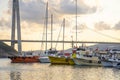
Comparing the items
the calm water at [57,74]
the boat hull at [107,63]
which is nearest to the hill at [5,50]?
the boat hull at [107,63]

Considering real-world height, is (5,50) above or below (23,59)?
below

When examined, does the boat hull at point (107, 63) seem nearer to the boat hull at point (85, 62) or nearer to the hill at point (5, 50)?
the boat hull at point (85, 62)

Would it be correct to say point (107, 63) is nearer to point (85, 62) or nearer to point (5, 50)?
point (85, 62)

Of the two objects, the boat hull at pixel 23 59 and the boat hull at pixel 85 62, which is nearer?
the boat hull at pixel 85 62

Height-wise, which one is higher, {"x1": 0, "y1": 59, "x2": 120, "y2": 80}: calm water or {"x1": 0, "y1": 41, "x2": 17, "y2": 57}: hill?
{"x1": 0, "y1": 59, "x2": 120, "y2": 80}: calm water

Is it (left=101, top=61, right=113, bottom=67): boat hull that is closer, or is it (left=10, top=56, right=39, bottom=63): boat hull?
(left=101, top=61, right=113, bottom=67): boat hull

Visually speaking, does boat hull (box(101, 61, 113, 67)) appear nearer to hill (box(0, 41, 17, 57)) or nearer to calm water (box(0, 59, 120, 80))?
calm water (box(0, 59, 120, 80))

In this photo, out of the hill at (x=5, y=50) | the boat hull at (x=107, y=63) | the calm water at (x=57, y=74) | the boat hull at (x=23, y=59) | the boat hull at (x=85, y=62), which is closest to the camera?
the calm water at (x=57, y=74)

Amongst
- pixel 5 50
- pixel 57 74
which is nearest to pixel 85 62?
pixel 57 74

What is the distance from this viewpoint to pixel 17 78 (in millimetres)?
46469

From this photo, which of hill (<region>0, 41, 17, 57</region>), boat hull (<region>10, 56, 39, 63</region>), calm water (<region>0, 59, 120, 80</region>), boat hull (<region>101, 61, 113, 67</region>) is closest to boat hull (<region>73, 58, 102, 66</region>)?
boat hull (<region>101, 61, 113, 67</region>)

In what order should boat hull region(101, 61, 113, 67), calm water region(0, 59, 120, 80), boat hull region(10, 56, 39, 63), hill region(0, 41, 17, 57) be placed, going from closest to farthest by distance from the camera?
calm water region(0, 59, 120, 80), boat hull region(101, 61, 113, 67), boat hull region(10, 56, 39, 63), hill region(0, 41, 17, 57)

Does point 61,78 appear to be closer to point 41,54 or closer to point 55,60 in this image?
point 55,60

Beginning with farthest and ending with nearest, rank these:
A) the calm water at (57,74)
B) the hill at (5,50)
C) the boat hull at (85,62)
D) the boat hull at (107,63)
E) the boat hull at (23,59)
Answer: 1. the hill at (5,50)
2. the boat hull at (23,59)
3. the boat hull at (85,62)
4. the boat hull at (107,63)
5. the calm water at (57,74)
